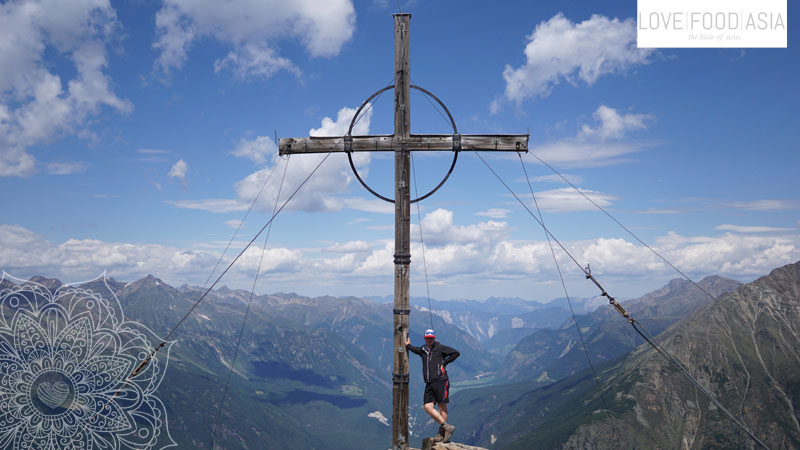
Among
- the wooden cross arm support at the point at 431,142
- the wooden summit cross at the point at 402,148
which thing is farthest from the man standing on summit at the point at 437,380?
the wooden cross arm support at the point at 431,142

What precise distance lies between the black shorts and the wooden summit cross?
2.46ft

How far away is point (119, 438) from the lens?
56.5 feet

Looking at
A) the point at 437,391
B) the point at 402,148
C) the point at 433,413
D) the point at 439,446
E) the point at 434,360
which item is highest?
the point at 402,148

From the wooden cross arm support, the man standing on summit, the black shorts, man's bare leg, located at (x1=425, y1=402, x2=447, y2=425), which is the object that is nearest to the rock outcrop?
the man standing on summit

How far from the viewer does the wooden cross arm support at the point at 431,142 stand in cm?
1455

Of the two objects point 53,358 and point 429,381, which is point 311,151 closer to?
point 429,381

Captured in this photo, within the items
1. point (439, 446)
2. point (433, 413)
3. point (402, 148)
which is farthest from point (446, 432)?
point (402, 148)

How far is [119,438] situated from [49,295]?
23.2ft

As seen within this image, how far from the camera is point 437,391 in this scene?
14898 mm

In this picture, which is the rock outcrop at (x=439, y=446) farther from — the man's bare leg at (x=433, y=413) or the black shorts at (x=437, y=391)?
the black shorts at (x=437, y=391)

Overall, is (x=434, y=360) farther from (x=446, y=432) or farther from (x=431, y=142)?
(x=431, y=142)

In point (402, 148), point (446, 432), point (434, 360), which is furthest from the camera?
point (434, 360)

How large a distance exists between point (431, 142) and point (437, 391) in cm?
746

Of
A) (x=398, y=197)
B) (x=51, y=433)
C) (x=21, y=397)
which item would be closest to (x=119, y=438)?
(x=51, y=433)
